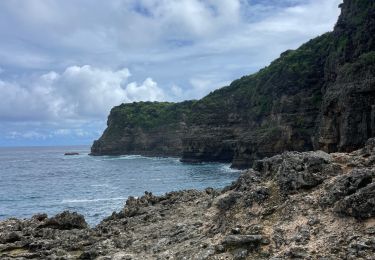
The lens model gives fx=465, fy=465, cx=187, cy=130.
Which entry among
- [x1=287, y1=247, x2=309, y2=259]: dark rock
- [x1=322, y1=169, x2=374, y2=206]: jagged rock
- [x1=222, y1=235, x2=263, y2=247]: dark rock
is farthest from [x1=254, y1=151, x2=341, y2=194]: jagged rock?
[x1=287, y1=247, x2=309, y2=259]: dark rock

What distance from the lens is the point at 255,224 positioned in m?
15.8

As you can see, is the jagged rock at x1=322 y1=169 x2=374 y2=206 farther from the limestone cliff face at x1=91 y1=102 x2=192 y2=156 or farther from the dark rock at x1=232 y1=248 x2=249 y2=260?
the limestone cliff face at x1=91 y1=102 x2=192 y2=156

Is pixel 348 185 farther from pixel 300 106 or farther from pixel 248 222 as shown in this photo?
pixel 300 106

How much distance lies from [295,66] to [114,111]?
393 feet

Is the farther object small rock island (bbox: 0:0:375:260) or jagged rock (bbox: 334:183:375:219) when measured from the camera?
small rock island (bbox: 0:0:375:260)

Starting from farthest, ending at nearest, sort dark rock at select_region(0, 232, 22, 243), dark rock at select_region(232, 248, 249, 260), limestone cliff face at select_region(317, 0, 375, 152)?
1. limestone cliff face at select_region(317, 0, 375, 152)
2. dark rock at select_region(0, 232, 22, 243)
3. dark rock at select_region(232, 248, 249, 260)

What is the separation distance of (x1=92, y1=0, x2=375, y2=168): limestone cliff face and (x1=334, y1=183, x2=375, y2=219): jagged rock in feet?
138

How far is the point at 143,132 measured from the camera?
18438 centimetres

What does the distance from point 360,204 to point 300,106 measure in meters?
72.6

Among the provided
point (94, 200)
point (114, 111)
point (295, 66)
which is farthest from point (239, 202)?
point (114, 111)

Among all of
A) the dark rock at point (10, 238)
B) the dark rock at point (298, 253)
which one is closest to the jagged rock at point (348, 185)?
the dark rock at point (298, 253)

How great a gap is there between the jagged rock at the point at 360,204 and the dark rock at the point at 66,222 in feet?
45.4

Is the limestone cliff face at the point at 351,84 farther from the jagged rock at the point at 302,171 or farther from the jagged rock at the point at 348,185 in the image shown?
the jagged rock at the point at 348,185

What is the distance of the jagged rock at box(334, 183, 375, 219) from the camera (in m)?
13.0
